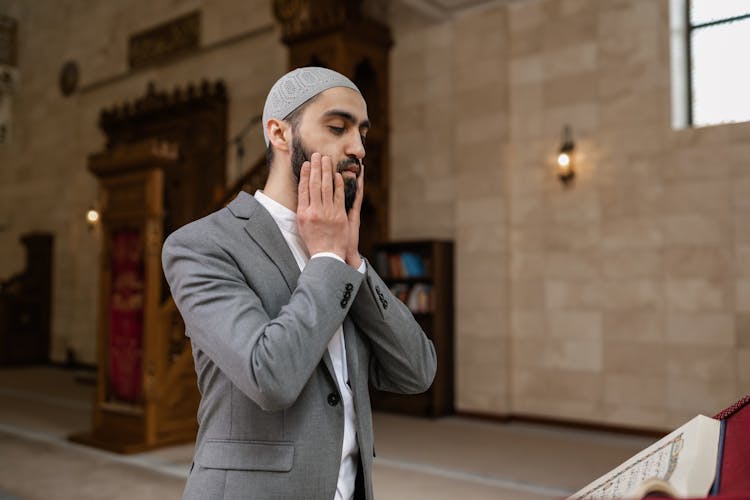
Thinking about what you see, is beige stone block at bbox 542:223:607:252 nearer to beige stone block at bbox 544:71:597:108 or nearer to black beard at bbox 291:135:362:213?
beige stone block at bbox 544:71:597:108

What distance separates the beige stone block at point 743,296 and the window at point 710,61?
5.24ft

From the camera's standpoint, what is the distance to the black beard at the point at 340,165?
1.31m

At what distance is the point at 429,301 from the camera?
7.53 m

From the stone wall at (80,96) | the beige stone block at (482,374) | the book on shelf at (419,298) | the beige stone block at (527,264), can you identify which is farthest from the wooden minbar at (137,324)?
the beige stone block at (527,264)

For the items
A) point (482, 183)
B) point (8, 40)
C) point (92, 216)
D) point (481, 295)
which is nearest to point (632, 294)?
point (481, 295)

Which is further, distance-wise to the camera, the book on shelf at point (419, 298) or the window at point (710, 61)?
the book on shelf at point (419, 298)

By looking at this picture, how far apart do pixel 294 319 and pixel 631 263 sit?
232 inches

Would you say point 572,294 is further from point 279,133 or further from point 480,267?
point 279,133

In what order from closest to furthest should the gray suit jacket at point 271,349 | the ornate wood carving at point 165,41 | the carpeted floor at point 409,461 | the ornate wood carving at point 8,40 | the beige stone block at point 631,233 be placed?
1. the gray suit jacket at point 271,349
2. the carpeted floor at point 409,461
3. the beige stone block at point 631,233
4. the ornate wood carving at point 165,41
5. the ornate wood carving at point 8,40

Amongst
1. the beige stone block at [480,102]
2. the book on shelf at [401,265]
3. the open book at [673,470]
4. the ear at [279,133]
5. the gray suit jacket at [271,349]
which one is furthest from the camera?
the book on shelf at [401,265]

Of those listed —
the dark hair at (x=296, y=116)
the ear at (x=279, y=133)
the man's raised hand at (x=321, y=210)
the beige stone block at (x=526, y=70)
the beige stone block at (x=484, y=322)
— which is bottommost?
the beige stone block at (x=484, y=322)

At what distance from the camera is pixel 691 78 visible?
21.6ft

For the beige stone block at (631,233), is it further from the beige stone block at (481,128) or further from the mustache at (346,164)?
the mustache at (346,164)

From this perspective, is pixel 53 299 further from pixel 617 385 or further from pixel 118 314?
pixel 617 385
